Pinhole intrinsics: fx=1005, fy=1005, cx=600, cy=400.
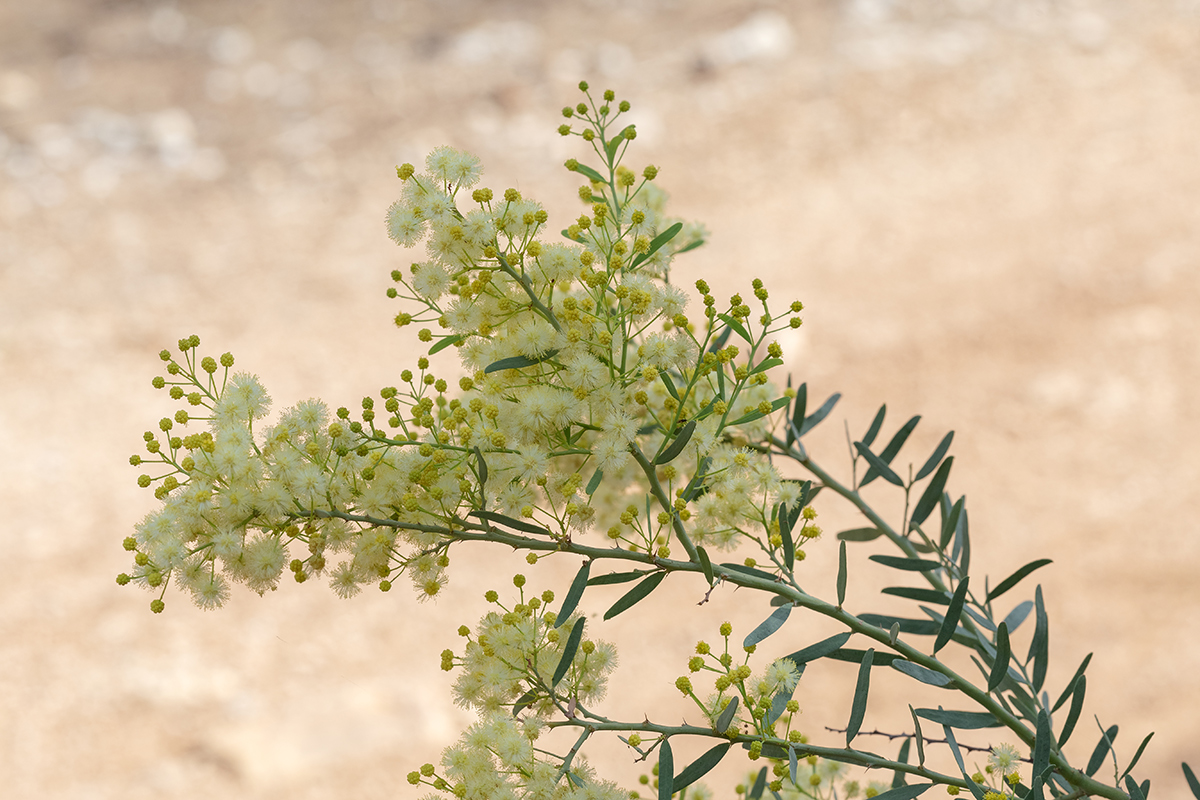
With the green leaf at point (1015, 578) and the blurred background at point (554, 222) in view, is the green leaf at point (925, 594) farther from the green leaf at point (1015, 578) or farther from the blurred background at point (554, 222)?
the blurred background at point (554, 222)

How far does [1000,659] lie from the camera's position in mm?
917

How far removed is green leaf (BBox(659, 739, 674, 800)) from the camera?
0.84 m

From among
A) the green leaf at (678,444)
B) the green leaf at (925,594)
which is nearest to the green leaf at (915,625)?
the green leaf at (925,594)

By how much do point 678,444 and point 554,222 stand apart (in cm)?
399

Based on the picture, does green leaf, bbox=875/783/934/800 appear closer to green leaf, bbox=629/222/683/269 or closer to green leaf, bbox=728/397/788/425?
green leaf, bbox=728/397/788/425

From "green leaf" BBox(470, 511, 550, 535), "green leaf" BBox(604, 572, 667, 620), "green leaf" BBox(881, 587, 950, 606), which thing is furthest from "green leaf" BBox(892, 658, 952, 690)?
"green leaf" BBox(470, 511, 550, 535)

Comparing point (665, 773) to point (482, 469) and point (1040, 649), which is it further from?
point (1040, 649)

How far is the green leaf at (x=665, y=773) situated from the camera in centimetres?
84

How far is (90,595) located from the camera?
359cm

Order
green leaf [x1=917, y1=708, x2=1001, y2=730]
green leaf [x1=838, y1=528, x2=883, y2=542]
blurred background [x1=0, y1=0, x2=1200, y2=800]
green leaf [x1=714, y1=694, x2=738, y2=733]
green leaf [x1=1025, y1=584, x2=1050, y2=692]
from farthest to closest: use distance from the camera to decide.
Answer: blurred background [x1=0, y1=0, x2=1200, y2=800] → green leaf [x1=838, y1=528, x2=883, y2=542] → green leaf [x1=1025, y1=584, x2=1050, y2=692] → green leaf [x1=917, y1=708, x2=1001, y2=730] → green leaf [x1=714, y1=694, x2=738, y2=733]

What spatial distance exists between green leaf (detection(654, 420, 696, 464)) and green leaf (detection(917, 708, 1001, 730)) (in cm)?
36

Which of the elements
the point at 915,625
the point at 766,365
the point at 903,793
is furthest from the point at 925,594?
the point at 766,365

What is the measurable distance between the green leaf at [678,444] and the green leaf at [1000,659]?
0.34 m

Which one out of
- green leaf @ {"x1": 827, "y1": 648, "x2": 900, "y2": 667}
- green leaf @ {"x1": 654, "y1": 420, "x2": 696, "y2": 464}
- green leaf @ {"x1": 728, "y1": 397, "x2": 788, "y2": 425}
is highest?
green leaf @ {"x1": 728, "y1": 397, "x2": 788, "y2": 425}
